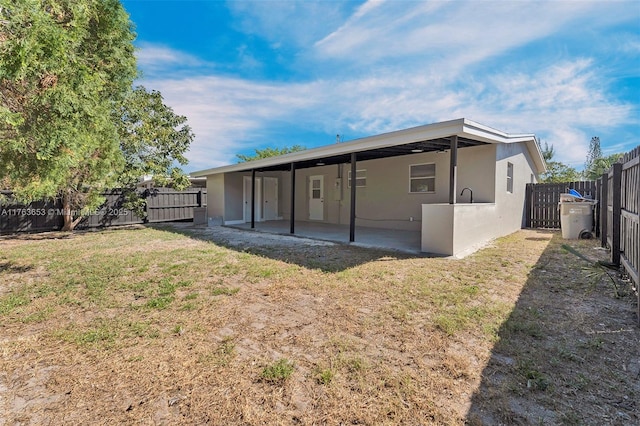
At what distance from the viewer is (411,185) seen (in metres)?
10.2

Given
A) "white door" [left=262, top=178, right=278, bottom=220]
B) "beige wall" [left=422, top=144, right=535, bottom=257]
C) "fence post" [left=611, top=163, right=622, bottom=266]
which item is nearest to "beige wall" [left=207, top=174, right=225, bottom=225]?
"white door" [left=262, top=178, right=278, bottom=220]

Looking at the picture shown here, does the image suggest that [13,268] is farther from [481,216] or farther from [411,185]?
[411,185]

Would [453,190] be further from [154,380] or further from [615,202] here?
[154,380]

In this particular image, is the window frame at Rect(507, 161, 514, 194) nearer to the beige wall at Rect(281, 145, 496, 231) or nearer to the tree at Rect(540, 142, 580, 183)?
the beige wall at Rect(281, 145, 496, 231)

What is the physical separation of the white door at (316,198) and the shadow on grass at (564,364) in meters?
9.80

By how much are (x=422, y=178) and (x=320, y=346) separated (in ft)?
27.3

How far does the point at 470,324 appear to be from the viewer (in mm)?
3055

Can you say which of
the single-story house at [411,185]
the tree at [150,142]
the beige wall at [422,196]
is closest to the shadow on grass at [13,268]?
the tree at [150,142]

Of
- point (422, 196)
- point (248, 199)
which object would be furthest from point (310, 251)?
point (248, 199)

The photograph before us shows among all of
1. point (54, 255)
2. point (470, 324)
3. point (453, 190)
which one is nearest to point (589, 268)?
point (453, 190)

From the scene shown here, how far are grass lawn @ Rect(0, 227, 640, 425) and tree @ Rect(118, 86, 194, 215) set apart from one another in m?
7.92

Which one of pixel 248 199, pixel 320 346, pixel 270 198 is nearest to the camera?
pixel 320 346

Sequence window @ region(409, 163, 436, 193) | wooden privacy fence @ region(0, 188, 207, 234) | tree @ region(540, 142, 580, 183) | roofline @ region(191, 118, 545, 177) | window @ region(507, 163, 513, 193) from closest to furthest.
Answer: roofline @ region(191, 118, 545, 177), window @ region(507, 163, 513, 193), window @ region(409, 163, 436, 193), wooden privacy fence @ region(0, 188, 207, 234), tree @ region(540, 142, 580, 183)

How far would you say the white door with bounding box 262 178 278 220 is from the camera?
14.6 metres
